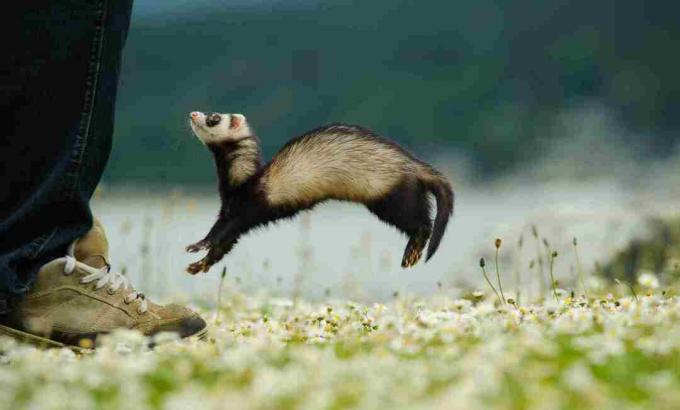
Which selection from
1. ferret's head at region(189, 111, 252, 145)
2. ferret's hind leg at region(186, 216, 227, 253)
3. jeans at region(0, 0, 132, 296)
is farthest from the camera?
ferret's head at region(189, 111, 252, 145)

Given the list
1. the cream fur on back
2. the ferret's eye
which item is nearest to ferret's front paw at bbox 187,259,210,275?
the cream fur on back

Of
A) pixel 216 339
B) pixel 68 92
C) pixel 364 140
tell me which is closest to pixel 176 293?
pixel 364 140

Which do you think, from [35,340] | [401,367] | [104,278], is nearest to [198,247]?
[104,278]

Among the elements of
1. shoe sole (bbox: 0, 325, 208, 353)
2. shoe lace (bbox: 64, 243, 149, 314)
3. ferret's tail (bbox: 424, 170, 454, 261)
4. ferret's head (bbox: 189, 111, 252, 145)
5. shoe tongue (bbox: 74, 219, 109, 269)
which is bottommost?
shoe sole (bbox: 0, 325, 208, 353)

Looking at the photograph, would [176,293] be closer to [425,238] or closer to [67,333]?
[425,238]

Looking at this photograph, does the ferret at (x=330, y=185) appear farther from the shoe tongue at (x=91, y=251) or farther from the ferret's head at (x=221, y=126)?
the shoe tongue at (x=91, y=251)

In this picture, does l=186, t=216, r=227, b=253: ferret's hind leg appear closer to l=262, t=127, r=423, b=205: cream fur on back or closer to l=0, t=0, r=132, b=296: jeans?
l=262, t=127, r=423, b=205: cream fur on back

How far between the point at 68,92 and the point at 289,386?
1.31m

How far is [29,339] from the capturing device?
8.68 feet

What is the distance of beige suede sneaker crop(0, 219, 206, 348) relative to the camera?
2.65 metres

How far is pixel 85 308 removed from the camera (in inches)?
107

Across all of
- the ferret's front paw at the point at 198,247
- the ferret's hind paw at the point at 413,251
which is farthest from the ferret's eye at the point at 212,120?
the ferret's hind paw at the point at 413,251

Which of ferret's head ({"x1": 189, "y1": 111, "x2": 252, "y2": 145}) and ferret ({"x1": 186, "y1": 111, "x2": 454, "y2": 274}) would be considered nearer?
ferret ({"x1": 186, "y1": 111, "x2": 454, "y2": 274})

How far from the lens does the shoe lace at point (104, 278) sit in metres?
2.71
